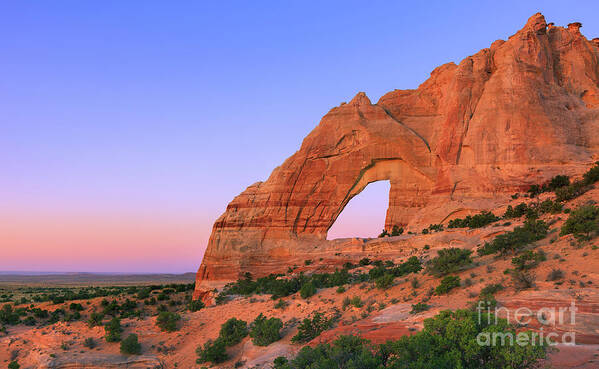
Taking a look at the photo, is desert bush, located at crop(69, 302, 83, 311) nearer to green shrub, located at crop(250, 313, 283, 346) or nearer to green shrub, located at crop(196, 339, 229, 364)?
green shrub, located at crop(196, 339, 229, 364)

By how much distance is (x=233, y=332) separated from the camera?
20.0 metres

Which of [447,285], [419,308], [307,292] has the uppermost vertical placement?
[447,285]

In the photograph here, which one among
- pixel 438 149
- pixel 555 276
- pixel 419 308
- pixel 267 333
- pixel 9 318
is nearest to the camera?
pixel 419 308

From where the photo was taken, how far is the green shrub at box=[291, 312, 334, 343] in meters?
16.5

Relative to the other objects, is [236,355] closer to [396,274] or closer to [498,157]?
[396,274]

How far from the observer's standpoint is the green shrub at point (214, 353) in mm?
18000

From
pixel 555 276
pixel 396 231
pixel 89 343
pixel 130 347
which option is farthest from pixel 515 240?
pixel 89 343

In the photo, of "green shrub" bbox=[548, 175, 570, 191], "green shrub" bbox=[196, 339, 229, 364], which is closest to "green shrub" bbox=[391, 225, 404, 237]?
"green shrub" bbox=[548, 175, 570, 191]

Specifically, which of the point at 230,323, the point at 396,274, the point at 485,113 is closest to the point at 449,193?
the point at 485,113

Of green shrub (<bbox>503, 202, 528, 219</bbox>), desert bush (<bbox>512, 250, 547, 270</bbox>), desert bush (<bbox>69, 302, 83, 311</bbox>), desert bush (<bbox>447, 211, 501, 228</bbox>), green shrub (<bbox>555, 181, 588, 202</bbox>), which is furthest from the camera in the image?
desert bush (<bbox>447, 211, 501, 228</bbox>)

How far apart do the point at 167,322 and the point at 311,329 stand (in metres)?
10.0

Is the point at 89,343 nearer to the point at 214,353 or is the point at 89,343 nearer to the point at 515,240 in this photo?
the point at 214,353

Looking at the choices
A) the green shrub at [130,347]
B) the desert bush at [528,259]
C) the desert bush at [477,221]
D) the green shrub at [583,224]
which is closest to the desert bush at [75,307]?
the green shrub at [130,347]

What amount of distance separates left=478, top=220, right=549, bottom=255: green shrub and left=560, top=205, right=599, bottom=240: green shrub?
139cm
